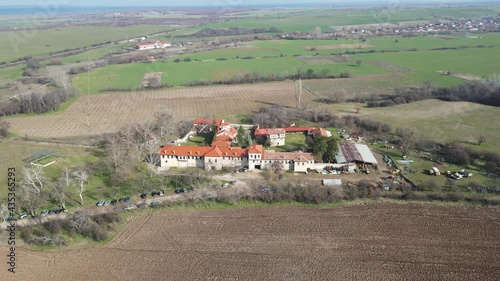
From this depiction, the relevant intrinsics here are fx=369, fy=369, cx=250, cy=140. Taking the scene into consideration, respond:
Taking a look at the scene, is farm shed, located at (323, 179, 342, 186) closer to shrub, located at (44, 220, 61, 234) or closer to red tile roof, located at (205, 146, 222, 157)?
red tile roof, located at (205, 146, 222, 157)

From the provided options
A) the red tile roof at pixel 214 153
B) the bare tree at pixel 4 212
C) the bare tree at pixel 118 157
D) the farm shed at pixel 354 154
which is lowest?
the bare tree at pixel 4 212

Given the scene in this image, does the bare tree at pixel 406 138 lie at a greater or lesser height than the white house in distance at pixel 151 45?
lesser

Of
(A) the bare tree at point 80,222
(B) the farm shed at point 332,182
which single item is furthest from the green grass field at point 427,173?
(A) the bare tree at point 80,222

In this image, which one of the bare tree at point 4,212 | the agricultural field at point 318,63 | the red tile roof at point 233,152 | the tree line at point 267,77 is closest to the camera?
the bare tree at point 4,212

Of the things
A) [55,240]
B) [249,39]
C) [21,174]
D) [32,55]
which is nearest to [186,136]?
[21,174]

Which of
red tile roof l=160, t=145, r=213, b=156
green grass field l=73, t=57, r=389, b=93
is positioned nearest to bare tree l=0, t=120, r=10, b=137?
red tile roof l=160, t=145, r=213, b=156

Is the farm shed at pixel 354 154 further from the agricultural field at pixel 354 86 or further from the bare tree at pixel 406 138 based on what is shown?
the agricultural field at pixel 354 86
